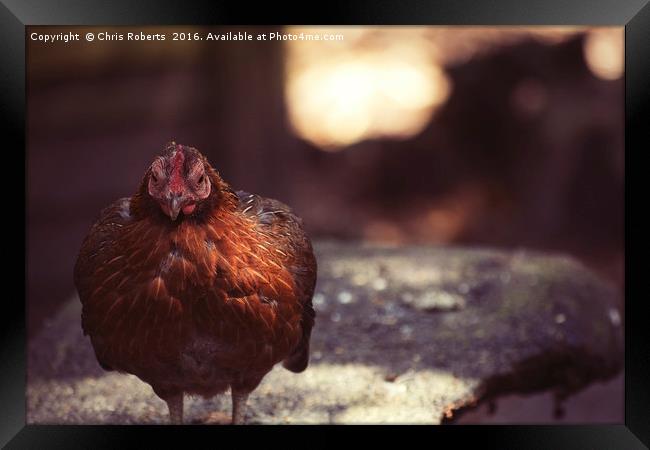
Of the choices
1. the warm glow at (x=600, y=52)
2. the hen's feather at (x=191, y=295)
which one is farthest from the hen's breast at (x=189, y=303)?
the warm glow at (x=600, y=52)

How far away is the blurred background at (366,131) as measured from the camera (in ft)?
14.3

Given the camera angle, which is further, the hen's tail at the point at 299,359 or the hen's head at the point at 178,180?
the hen's tail at the point at 299,359

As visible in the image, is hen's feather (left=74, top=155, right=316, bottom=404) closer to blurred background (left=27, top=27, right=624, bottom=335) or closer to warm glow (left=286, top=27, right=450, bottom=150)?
blurred background (left=27, top=27, right=624, bottom=335)

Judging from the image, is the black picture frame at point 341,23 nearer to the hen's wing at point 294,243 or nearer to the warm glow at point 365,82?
the hen's wing at point 294,243

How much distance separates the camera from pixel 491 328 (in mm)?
2846

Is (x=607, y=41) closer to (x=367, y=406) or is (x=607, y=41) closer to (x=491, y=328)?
(x=491, y=328)

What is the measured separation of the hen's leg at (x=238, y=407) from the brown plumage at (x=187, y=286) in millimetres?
57

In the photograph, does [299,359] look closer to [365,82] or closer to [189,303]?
[189,303]

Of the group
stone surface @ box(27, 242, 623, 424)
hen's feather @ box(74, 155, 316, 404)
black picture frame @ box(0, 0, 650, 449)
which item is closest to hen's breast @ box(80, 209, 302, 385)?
hen's feather @ box(74, 155, 316, 404)

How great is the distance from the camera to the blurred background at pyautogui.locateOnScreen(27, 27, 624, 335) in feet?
14.3

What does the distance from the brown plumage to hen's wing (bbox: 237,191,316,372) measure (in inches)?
0.6

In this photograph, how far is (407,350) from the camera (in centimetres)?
278

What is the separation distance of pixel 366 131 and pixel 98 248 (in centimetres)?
342

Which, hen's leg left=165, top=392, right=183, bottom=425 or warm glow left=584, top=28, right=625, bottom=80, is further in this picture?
warm glow left=584, top=28, right=625, bottom=80
